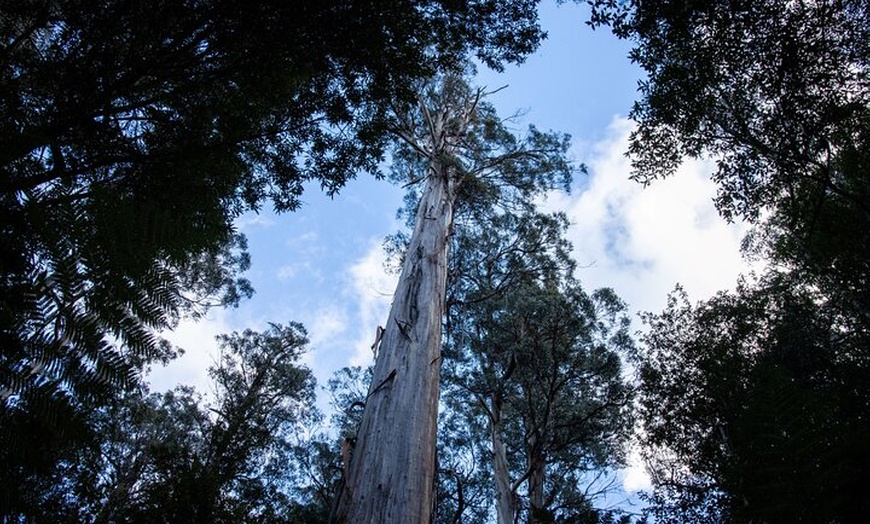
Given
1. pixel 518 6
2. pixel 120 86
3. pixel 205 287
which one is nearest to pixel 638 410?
pixel 518 6

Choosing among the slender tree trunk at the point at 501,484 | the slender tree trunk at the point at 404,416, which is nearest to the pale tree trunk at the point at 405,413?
the slender tree trunk at the point at 404,416

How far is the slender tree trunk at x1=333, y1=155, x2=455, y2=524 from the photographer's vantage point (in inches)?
95.9

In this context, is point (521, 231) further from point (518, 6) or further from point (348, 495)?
point (348, 495)

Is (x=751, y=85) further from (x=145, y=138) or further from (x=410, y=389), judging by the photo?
(x=145, y=138)

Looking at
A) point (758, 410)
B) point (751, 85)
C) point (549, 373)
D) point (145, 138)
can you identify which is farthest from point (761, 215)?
point (145, 138)

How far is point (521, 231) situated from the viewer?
11977 millimetres

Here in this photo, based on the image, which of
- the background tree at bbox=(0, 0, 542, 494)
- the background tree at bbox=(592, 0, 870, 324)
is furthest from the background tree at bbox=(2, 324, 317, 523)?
the background tree at bbox=(592, 0, 870, 324)

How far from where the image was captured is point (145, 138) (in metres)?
4.02

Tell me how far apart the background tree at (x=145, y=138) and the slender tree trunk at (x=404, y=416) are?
57.6 inches

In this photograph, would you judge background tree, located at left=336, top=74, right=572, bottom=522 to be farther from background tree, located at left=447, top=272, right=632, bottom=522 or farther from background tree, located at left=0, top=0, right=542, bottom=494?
background tree, located at left=447, top=272, right=632, bottom=522

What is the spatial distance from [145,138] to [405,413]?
3522mm

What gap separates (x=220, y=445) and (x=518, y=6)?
898cm

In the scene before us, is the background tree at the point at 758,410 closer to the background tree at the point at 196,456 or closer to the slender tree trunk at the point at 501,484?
the slender tree trunk at the point at 501,484

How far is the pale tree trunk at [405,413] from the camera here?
8.00 feet
